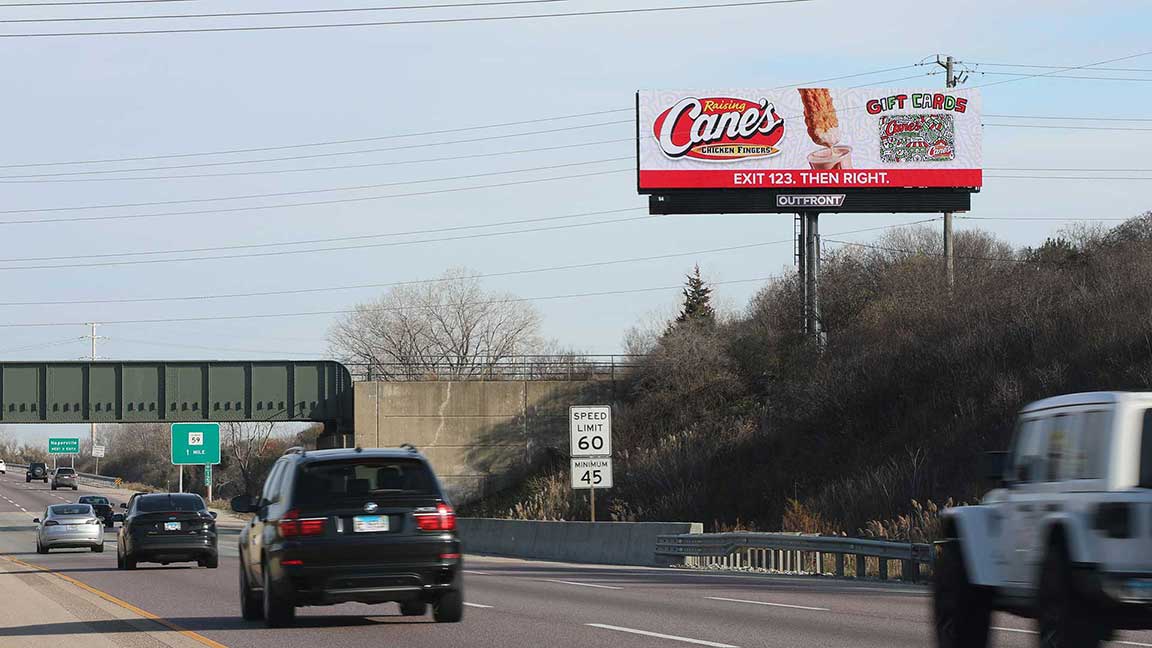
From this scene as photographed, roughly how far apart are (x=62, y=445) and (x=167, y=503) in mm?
120142

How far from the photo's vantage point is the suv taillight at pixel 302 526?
1516 centimetres

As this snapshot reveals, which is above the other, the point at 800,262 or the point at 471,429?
the point at 800,262

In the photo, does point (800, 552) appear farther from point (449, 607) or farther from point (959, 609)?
point (959, 609)

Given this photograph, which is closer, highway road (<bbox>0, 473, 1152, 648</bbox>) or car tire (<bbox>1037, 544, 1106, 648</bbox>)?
car tire (<bbox>1037, 544, 1106, 648</bbox>)

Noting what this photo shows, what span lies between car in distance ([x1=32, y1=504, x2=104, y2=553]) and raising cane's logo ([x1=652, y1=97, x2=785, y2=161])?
88.4ft

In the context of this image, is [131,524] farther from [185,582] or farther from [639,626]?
[639,626]

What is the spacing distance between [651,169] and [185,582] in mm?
35601

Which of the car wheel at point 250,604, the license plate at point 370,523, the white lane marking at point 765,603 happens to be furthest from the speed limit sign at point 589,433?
the license plate at point 370,523

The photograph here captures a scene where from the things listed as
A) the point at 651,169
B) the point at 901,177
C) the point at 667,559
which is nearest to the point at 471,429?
the point at 651,169

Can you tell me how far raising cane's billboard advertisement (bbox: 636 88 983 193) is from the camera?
59250 millimetres

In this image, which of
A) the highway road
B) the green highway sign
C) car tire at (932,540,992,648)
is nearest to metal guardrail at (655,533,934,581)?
the highway road

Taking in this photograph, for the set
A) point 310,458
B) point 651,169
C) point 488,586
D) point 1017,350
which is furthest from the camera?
point 651,169

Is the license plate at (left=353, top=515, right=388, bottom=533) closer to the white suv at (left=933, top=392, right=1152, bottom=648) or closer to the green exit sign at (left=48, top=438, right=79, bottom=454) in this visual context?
the white suv at (left=933, top=392, right=1152, bottom=648)

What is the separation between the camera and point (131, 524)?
31.7 metres
